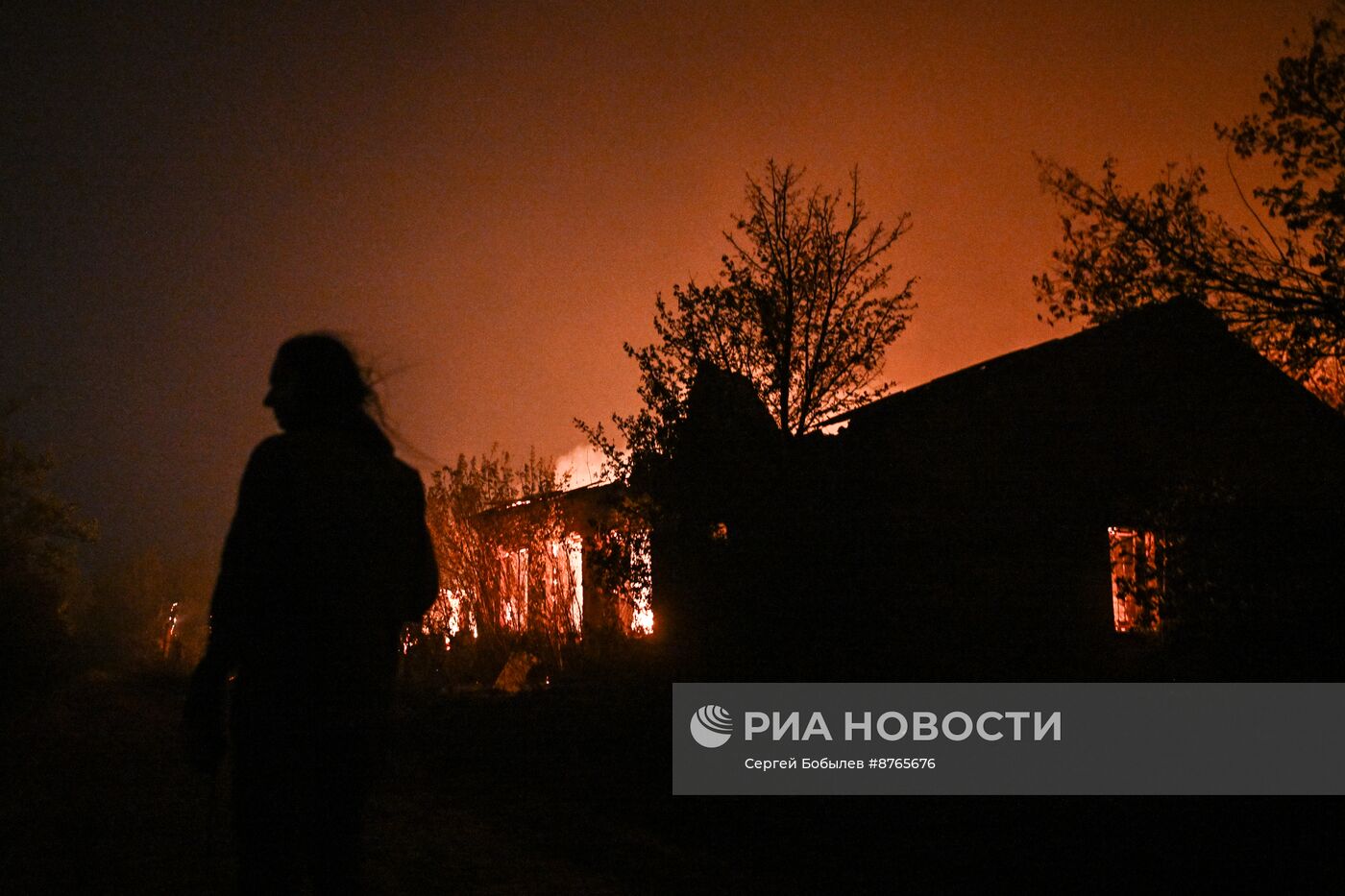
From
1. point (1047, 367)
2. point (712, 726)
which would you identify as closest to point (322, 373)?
point (712, 726)

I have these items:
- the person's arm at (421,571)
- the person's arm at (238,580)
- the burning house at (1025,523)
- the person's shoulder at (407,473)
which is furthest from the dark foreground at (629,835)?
the burning house at (1025,523)

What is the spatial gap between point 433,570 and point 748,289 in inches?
443

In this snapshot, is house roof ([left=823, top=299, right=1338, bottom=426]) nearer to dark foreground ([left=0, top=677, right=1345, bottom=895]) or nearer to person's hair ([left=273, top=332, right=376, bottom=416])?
dark foreground ([left=0, top=677, right=1345, bottom=895])

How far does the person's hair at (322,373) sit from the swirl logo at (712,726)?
5.53 meters

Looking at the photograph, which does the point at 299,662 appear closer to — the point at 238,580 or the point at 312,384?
the point at 238,580

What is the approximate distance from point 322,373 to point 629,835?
4.33 meters

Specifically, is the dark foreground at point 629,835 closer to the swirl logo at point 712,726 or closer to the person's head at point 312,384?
the swirl logo at point 712,726

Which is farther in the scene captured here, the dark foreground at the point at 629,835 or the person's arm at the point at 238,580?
the dark foreground at the point at 629,835

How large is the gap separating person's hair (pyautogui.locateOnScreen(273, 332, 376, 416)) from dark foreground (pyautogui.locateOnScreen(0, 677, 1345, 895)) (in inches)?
56.5

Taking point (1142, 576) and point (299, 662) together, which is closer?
point (299, 662)

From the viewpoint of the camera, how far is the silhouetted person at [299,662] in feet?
7.66

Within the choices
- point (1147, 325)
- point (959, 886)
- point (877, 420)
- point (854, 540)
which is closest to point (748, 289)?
point (877, 420)

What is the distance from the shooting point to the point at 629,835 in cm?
602

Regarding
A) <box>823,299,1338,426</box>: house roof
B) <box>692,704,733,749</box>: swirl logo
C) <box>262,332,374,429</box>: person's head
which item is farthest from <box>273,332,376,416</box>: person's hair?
<box>823,299,1338,426</box>: house roof
